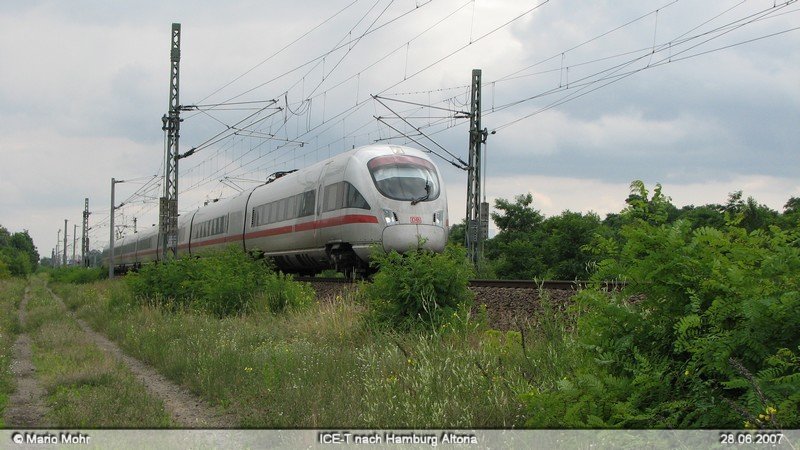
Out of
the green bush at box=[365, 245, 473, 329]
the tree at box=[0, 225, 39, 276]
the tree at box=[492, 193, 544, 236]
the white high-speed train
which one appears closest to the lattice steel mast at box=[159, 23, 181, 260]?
the white high-speed train

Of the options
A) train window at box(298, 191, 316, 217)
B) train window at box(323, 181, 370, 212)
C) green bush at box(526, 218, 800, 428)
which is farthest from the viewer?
train window at box(298, 191, 316, 217)

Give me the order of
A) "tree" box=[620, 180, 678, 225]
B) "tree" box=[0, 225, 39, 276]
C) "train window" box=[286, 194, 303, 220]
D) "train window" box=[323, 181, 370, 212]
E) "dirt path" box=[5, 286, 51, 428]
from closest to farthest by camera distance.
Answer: "tree" box=[620, 180, 678, 225] < "dirt path" box=[5, 286, 51, 428] < "train window" box=[323, 181, 370, 212] < "train window" box=[286, 194, 303, 220] < "tree" box=[0, 225, 39, 276]

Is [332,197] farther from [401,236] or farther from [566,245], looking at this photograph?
[566,245]

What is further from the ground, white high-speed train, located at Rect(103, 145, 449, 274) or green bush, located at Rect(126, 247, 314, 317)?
white high-speed train, located at Rect(103, 145, 449, 274)

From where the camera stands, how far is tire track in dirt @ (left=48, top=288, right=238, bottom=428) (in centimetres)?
827

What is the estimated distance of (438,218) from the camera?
19719 millimetres

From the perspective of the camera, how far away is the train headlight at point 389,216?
736 inches

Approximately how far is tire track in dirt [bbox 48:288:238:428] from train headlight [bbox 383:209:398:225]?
697 centimetres

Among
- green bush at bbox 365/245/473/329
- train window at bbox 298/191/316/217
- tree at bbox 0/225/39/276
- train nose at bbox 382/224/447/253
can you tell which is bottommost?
tree at bbox 0/225/39/276

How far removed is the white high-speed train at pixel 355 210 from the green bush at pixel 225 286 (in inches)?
32.2

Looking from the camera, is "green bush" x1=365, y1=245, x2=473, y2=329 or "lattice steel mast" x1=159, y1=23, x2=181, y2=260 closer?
"green bush" x1=365, y1=245, x2=473, y2=329

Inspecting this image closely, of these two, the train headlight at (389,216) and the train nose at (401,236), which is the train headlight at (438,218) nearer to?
the train nose at (401,236)

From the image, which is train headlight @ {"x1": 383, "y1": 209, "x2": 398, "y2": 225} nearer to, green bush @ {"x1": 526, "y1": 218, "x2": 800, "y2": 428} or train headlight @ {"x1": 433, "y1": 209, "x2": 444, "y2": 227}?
train headlight @ {"x1": 433, "y1": 209, "x2": 444, "y2": 227}

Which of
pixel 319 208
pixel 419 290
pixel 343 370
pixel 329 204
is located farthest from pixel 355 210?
pixel 343 370
